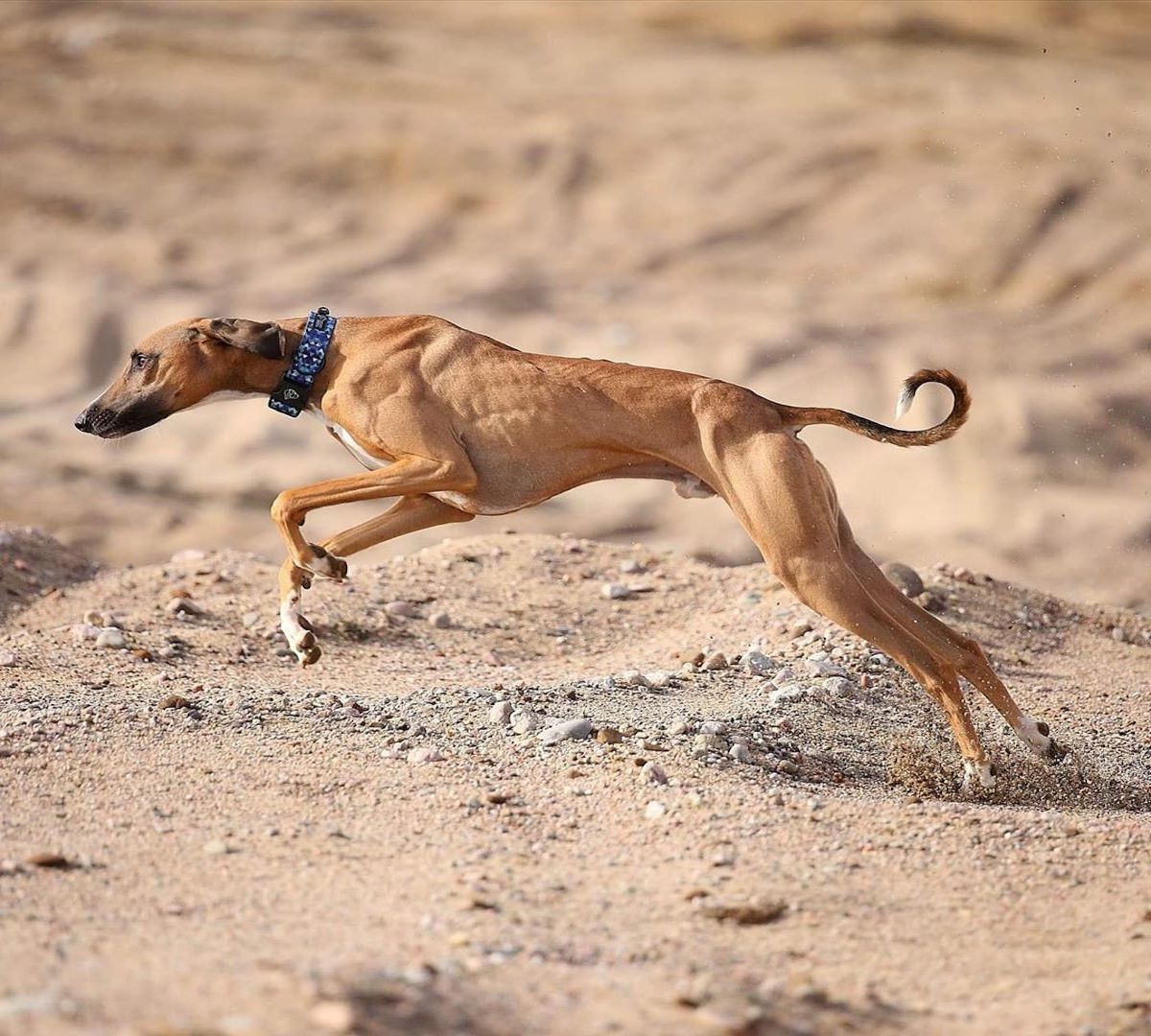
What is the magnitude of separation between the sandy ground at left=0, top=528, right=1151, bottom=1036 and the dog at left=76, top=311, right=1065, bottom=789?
0.53 metres

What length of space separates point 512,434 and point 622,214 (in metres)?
12.4

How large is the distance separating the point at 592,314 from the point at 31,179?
7.15 meters

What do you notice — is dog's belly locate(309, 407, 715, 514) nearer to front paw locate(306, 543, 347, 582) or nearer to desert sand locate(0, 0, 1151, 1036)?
front paw locate(306, 543, 347, 582)

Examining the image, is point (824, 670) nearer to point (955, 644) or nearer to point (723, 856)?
point (955, 644)

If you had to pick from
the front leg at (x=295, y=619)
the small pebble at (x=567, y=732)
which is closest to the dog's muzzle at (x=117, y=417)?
the front leg at (x=295, y=619)

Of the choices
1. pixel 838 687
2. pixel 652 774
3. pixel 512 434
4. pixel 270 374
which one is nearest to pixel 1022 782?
pixel 838 687

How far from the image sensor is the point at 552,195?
19344 millimetres

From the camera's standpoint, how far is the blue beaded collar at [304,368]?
23.9ft

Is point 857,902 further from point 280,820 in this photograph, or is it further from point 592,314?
point 592,314

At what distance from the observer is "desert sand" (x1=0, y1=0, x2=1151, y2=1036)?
4984 millimetres

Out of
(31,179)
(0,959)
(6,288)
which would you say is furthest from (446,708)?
(31,179)

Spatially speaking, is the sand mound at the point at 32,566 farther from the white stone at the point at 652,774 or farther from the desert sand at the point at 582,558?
the white stone at the point at 652,774

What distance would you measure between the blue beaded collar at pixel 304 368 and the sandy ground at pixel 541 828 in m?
1.30

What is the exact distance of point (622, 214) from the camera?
19.2 metres
